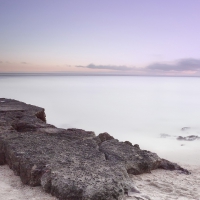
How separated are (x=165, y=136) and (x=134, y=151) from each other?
22.9 ft

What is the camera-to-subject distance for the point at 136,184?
319 centimetres

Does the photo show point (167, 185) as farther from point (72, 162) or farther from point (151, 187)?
point (72, 162)

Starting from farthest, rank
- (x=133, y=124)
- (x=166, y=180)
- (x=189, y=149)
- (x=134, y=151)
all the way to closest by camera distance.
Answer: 1. (x=133, y=124)
2. (x=189, y=149)
3. (x=134, y=151)
4. (x=166, y=180)

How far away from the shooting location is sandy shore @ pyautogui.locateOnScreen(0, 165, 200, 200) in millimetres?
2840

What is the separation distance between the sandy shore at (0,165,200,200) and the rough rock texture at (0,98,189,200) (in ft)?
0.30

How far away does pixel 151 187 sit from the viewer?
3.18 m

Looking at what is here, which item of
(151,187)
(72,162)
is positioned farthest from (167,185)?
(72,162)

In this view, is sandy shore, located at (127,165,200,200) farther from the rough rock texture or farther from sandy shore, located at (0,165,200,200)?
the rough rock texture

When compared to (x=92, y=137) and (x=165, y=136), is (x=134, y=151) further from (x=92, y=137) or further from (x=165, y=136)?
(x=165, y=136)

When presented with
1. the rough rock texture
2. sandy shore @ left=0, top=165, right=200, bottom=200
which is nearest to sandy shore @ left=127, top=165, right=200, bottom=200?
sandy shore @ left=0, top=165, right=200, bottom=200

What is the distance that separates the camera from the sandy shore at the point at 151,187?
2840mm

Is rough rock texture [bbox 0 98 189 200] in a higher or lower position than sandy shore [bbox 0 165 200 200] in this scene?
higher

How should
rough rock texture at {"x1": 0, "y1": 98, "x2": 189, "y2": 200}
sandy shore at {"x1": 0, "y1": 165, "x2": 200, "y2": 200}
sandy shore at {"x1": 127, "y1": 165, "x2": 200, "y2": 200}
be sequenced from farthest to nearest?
sandy shore at {"x1": 127, "y1": 165, "x2": 200, "y2": 200}
sandy shore at {"x1": 0, "y1": 165, "x2": 200, "y2": 200}
rough rock texture at {"x1": 0, "y1": 98, "x2": 189, "y2": 200}

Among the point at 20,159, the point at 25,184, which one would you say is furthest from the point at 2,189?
the point at 20,159
